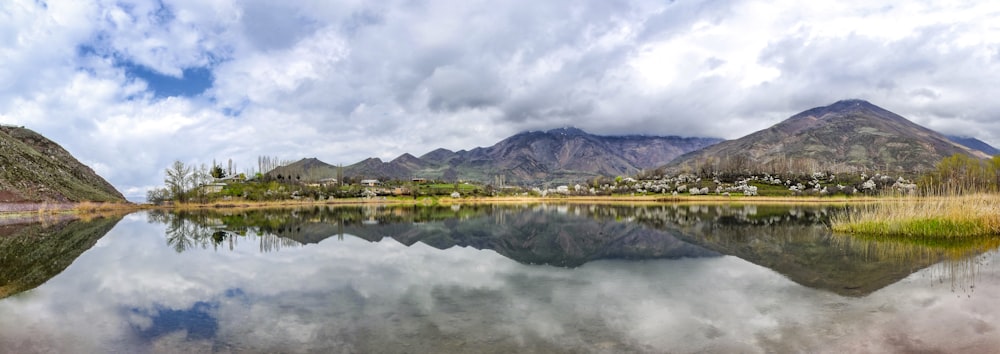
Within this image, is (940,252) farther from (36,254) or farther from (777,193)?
(777,193)

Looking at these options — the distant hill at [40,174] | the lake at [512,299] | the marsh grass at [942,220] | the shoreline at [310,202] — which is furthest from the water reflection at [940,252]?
the distant hill at [40,174]

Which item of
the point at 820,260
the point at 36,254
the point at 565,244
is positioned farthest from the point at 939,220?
the point at 36,254

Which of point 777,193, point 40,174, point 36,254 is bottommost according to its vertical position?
point 777,193

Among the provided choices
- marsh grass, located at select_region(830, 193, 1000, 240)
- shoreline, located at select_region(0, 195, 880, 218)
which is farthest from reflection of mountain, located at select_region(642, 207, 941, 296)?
shoreline, located at select_region(0, 195, 880, 218)

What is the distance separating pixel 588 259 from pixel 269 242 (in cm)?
1852

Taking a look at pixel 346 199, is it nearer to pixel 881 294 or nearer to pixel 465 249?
pixel 465 249

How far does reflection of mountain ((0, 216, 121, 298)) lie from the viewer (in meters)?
15.0

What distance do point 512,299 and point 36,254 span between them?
23.1 meters

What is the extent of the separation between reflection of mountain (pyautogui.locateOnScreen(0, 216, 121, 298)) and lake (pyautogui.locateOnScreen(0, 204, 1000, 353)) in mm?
149

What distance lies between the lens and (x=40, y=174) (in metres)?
68.2

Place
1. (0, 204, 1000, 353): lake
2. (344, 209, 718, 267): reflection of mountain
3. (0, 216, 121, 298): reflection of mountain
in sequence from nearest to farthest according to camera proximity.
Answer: (0, 204, 1000, 353): lake < (0, 216, 121, 298): reflection of mountain < (344, 209, 718, 267): reflection of mountain

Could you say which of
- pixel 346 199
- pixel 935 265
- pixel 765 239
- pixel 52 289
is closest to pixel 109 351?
pixel 52 289

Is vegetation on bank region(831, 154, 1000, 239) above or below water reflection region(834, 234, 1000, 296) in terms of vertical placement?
above

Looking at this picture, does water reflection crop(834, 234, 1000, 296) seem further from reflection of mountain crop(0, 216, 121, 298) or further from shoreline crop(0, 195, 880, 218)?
reflection of mountain crop(0, 216, 121, 298)
